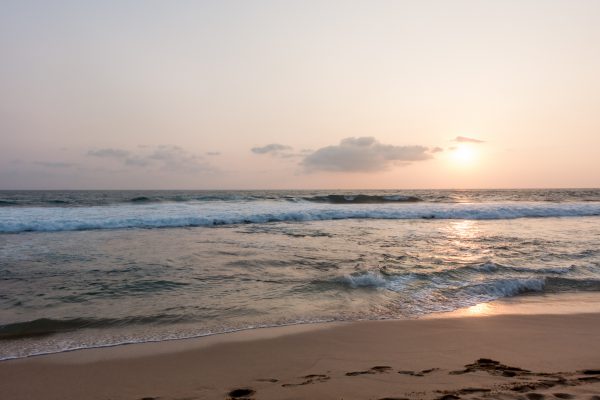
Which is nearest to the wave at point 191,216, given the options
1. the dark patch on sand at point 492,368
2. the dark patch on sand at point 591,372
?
the dark patch on sand at point 492,368

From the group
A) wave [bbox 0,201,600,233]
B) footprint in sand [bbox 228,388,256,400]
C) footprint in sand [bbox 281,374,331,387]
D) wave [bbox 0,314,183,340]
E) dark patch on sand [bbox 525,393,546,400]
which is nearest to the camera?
dark patch on sand [bbox 525,393,546,400]

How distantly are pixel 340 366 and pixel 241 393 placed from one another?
Result: 1119 mm

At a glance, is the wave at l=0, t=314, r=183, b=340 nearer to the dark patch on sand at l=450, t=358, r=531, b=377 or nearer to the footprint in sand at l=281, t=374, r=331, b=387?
the footprint in sand at l=281, t=374, r=331, b=387

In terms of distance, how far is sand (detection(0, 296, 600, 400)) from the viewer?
3.54 meters

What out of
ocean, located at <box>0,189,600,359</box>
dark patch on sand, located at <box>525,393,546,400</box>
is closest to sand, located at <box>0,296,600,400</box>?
dark patch on sand, located at <box>525,393,546,400</box>

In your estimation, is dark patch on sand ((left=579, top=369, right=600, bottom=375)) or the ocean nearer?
dark patch on sand ((left=579, top=369, right=600, bottom=375))

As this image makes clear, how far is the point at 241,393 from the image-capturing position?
3537mm

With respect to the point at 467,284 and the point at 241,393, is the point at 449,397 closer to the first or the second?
the point at 241,393

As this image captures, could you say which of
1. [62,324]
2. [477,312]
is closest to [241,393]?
[62,324]

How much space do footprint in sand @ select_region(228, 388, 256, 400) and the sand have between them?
2 cm

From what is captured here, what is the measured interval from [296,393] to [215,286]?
4.15 metres

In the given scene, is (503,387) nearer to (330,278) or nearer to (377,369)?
(377,369)

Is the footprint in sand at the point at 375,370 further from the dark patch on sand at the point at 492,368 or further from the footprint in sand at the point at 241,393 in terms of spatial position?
the footprint in sand at the point at 241,393

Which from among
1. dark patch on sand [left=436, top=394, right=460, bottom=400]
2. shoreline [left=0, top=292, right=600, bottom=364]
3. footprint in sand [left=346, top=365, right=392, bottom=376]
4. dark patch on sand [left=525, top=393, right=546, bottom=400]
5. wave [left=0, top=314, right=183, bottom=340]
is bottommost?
A: shoreline [left=0, top=292, right=600, bottom=364]
